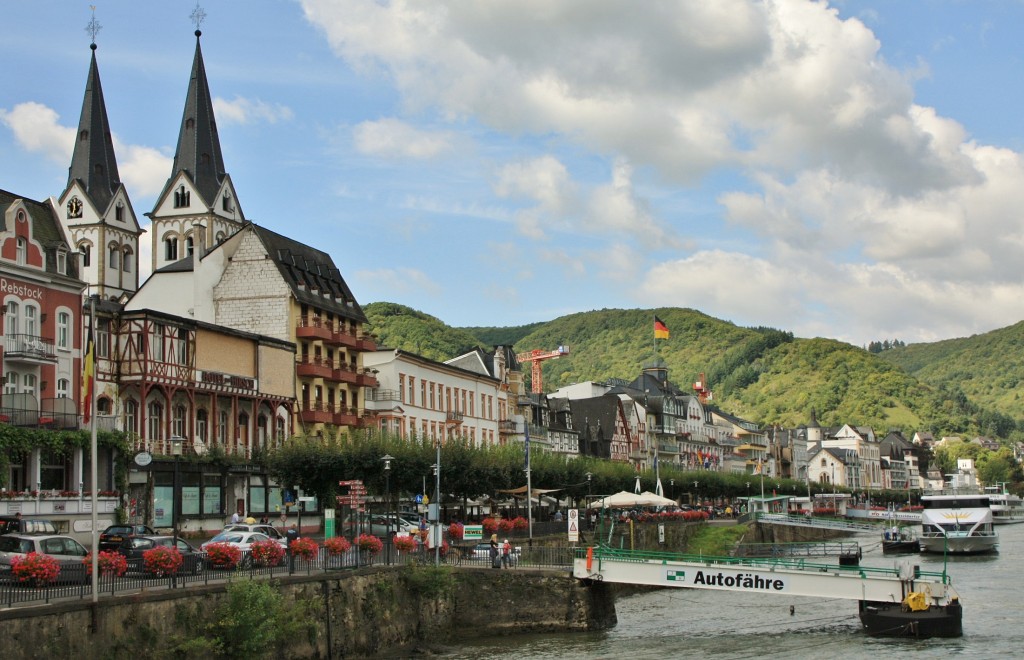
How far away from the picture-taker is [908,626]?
43.0 meters

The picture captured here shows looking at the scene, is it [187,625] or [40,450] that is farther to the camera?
[40,450]

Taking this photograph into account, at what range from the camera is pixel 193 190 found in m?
123

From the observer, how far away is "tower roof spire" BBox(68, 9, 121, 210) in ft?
390

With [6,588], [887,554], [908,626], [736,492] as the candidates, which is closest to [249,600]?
[6,588]

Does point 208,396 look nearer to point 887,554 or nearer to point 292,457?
point 292,457

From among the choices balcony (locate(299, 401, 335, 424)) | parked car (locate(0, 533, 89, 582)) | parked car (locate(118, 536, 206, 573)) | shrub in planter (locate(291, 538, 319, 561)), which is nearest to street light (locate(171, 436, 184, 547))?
balcony (locate(299, 401, 335, 424))

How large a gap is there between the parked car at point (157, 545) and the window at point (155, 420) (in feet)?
62.4

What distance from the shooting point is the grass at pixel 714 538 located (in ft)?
283

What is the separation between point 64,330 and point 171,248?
224ft

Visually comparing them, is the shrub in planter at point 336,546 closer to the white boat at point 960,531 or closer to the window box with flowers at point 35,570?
the window box with flowers at point 35,570

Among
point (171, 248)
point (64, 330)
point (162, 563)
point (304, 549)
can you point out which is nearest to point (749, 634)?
point (304, 549)

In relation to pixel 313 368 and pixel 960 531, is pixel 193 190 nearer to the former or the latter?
pixel 313 368

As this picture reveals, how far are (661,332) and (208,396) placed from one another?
9509cm

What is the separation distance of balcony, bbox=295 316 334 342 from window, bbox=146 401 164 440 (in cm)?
1626
